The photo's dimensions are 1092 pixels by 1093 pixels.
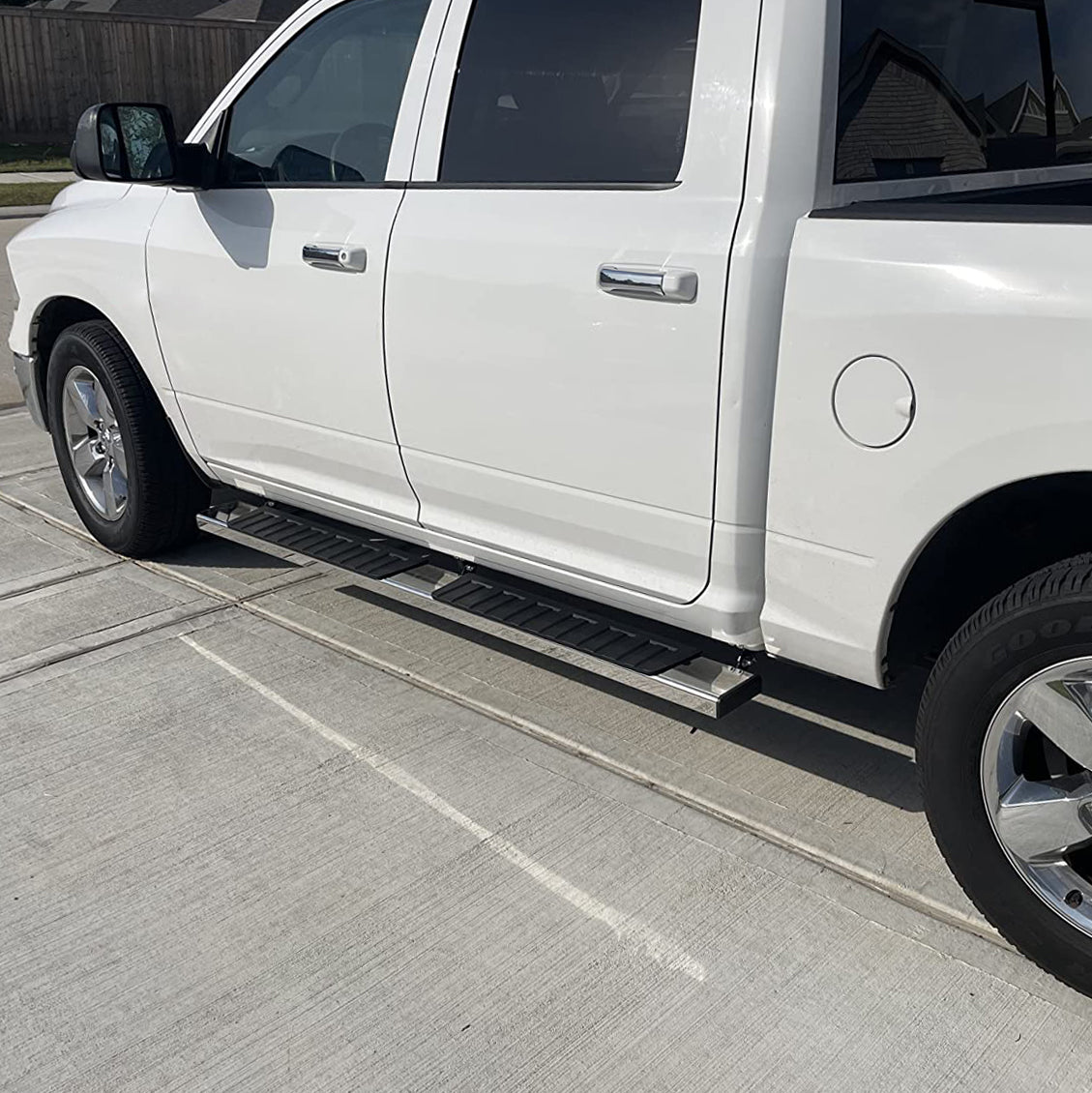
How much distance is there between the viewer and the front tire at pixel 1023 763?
250cm

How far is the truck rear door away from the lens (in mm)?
2904

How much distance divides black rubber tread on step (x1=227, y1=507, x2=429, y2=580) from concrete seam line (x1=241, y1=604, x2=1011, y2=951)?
12.2 inches

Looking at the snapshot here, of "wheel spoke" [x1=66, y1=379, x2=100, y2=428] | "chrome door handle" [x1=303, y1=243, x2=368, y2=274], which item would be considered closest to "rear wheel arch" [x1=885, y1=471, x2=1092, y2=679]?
"chrome door handle" [x1=303, y1=243, x2=368, y2=274]

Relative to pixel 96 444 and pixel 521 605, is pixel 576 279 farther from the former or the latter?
pixel 96 444

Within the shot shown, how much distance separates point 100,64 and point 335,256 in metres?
21.5

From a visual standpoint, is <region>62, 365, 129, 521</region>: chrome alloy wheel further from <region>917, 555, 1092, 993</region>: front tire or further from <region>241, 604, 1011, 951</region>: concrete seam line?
<region>917, 555, 1092, 993</region>: front tire

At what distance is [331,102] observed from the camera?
12.9ft

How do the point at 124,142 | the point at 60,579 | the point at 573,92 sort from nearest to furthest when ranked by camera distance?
1. the point at 573,92
2. the point at 124,142
3. the point at 60,579

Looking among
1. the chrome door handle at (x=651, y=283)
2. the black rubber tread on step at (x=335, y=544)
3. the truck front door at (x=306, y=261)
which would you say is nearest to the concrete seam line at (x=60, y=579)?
the black rubber tread on step at (x=335, y=544)

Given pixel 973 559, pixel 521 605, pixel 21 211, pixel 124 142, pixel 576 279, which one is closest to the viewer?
pixel 973 559

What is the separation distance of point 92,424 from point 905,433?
11.4 ft

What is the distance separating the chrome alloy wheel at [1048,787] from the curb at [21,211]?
14593 millimetres

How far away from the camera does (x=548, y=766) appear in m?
3.55

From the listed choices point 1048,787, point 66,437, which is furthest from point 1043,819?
point 66,437
